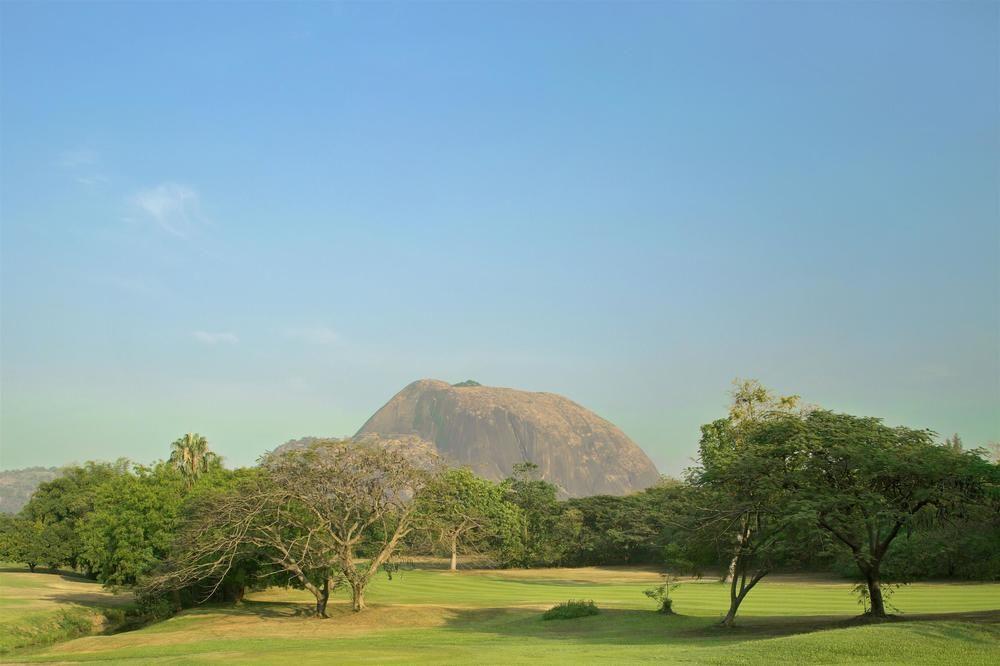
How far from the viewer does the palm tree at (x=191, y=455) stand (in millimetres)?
80438

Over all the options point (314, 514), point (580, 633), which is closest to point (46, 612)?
point (314, 514)

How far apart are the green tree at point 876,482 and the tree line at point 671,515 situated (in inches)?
2.4

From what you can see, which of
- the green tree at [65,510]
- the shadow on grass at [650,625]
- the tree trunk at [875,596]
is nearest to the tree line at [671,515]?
the tree trunk at [875,596]

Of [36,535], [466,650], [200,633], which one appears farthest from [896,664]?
[36,535]

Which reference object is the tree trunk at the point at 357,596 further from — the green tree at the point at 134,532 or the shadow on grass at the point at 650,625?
the green tree at the point at 134,532

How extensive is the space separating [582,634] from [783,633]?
25.0 ft

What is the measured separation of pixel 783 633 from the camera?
2822cm

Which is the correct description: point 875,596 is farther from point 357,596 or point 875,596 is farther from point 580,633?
point 357,596

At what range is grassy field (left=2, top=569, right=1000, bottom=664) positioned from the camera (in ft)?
68.3

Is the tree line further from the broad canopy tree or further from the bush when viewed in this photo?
the bush

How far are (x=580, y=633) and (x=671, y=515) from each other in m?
14.9

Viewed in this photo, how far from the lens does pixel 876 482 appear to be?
96.7 feet

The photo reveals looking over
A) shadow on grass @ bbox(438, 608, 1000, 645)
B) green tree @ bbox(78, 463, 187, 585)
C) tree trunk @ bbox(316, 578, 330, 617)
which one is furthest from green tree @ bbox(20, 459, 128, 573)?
shadow on grass @ bbox(438, 608, 1000, 645)

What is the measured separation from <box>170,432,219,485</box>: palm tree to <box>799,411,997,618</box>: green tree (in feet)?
212
